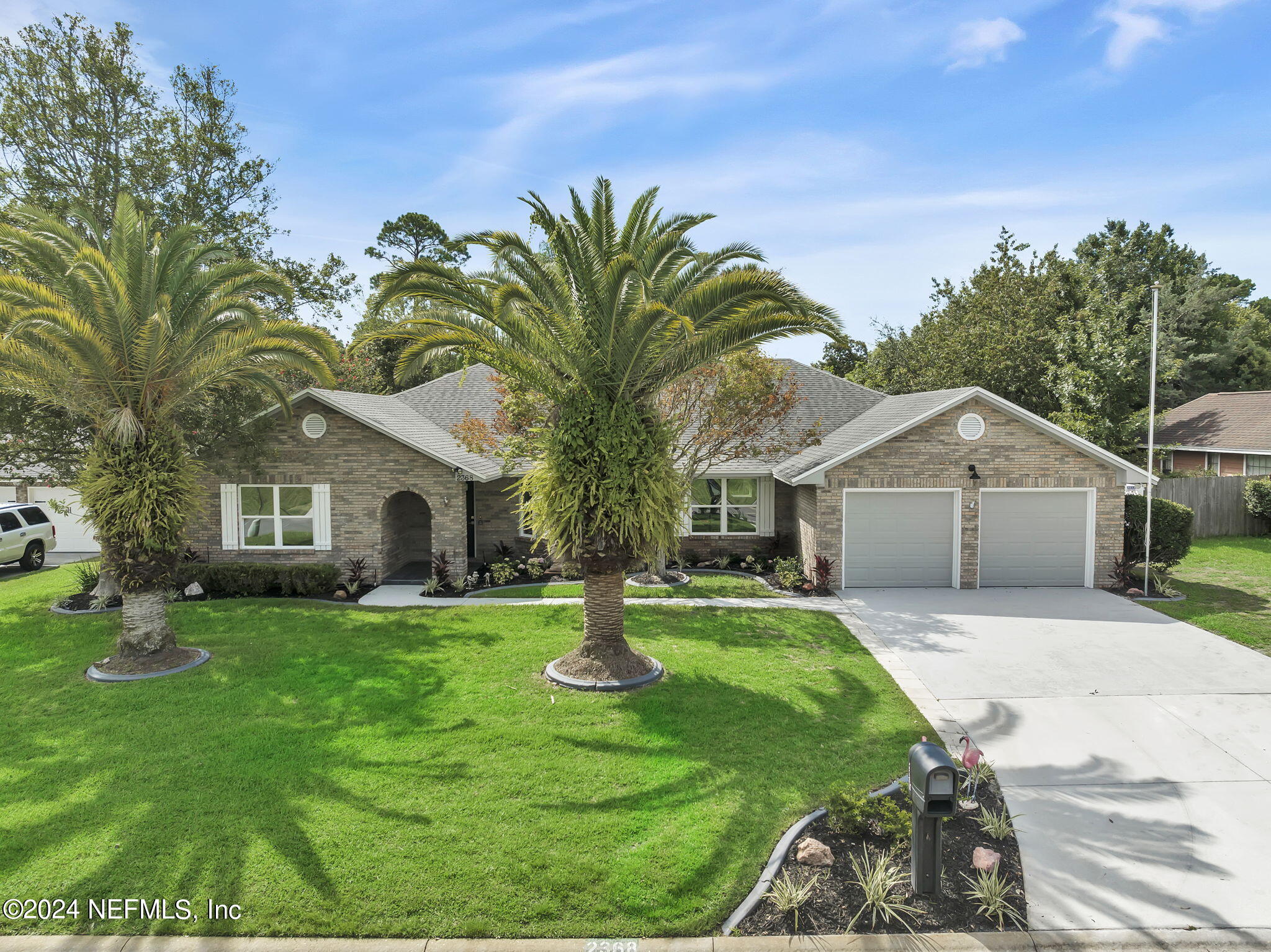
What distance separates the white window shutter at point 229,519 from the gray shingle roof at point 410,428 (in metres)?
3.22

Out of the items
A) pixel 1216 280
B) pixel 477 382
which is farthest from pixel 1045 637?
pixel 1216 280

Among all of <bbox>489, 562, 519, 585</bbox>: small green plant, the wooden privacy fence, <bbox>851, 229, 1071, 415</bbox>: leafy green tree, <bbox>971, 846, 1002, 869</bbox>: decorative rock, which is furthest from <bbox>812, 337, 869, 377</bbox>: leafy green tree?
<bbox>971, 846, 1002, 869</bbox>: decorative rock

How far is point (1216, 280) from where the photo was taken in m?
42.7

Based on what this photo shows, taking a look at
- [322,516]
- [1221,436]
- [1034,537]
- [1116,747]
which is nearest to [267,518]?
[322,516]

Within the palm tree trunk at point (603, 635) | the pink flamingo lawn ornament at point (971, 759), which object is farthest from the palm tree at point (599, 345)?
the pink flamingo lawn ornament at point (971, 759)

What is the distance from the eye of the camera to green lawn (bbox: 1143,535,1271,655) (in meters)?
12.0

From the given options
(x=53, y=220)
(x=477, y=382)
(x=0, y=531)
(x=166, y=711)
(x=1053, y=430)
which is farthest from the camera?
(x=477, y=382)

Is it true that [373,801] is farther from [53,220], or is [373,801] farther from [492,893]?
[53,220]

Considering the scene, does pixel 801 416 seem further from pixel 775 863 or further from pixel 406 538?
pixel 775 863

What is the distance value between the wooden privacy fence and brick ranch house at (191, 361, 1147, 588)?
30.3ft

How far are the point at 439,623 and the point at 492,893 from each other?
794 cm

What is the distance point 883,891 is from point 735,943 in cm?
116

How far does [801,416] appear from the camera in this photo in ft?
67.6

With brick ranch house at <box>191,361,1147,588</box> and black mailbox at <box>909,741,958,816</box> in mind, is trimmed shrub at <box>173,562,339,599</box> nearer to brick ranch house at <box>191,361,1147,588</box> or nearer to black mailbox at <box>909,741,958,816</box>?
brick ranch house at <box>191,361,1147,588</box>
